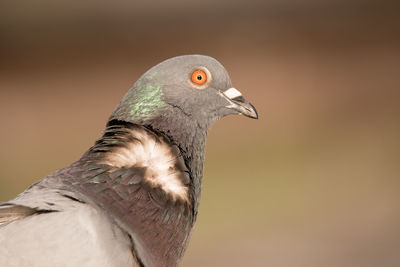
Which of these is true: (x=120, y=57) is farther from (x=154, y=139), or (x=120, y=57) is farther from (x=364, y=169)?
(x=154, y=139)

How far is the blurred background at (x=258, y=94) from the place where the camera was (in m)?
7.13

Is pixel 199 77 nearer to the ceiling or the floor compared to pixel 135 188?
nearer to the ceiling

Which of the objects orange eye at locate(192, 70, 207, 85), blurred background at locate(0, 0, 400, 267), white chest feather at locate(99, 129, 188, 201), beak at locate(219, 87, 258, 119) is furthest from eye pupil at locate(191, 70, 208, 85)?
blurred background at locate(0, 0, 400, 267)

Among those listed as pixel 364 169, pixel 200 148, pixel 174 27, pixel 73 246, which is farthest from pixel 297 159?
pixel 73 246

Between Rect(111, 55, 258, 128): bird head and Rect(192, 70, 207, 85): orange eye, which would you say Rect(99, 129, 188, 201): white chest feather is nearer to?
Rect(111, 55, 258, 128): bird head

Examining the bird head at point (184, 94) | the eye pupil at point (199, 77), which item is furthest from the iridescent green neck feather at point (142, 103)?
the eye pupil at point (199, 77)

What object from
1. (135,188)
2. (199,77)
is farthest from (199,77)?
(135,188)

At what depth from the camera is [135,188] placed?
2451 mm

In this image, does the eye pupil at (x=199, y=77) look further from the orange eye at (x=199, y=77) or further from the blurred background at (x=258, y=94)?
the blurred background at (x=258, y=94)

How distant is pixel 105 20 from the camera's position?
7.04m

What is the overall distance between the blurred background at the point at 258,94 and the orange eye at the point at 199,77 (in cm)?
413

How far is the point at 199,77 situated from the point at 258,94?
433 centimetres

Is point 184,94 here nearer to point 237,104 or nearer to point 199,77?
point 199,77

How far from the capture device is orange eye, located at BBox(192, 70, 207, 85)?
284 cm
